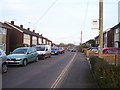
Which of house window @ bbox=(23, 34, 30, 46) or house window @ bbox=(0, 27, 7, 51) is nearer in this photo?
house window @ bbox=(0, 27, 7, 51)

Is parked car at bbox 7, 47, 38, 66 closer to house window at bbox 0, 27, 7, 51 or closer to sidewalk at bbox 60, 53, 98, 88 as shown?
sidewalk at bbox 60, 53, 98, 88

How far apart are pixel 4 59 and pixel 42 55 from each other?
14.3 m

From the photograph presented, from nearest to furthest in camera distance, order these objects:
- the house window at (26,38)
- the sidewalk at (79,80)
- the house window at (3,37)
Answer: the sidewalk at (79,80), the house window at (3,37), the house window at (26,38)

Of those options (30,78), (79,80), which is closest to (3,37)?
(30,78)

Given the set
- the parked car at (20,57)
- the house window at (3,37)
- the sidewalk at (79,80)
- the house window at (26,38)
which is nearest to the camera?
the sidewalk at (79,80)

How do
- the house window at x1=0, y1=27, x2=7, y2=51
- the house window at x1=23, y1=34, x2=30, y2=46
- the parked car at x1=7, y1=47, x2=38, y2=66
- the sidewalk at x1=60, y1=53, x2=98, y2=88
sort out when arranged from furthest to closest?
the house window at x1=23, y1=34, x2=30, y2=46
the house window at x1=0, y1=27, x2=7, y2=51
the parked car at x1=7, y1=47, x2=38, y2=66
the sidewalk at x1=60, y1=53, x2=98, y2=88

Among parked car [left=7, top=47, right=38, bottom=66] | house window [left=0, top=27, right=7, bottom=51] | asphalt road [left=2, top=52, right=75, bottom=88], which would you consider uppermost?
house window [left=0, top=27, right=7, bottom=51]

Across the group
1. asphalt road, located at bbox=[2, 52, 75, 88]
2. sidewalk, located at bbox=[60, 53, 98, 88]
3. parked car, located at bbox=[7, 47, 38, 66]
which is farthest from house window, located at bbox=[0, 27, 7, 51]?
sidewalk, located at bbox=[60, 53, 98, 88]

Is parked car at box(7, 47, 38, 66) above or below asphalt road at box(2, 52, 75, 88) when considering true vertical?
above

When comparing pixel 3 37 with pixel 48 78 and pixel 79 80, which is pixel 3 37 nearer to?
pixel 48 78

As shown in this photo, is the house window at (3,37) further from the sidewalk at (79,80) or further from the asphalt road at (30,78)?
the sidewalk at (79,80)

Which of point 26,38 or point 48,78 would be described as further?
point 26,38

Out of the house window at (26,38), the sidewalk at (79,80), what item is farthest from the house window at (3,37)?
the sidewalk at (79,80)

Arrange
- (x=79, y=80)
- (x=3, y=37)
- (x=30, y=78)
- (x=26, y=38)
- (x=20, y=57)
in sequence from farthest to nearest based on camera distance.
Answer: (x=26, y=38) < (x=3, y=37) < (x=20, y=57) < (x=30, y=78) < (x=79, y=80)
